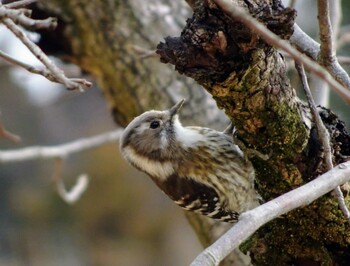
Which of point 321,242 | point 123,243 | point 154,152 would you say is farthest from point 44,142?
point 321,242

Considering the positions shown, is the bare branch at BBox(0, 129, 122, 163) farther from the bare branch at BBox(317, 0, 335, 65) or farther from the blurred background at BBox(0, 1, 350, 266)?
the blurred background at BBox(0, 1, 350, 266)

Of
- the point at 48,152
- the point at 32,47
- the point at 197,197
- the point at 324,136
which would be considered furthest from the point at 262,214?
the point at 48,152

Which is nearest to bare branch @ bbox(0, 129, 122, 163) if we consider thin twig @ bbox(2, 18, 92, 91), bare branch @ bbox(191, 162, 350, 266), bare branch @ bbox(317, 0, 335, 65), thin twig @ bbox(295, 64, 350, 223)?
thin twig @ bbox(2, 18, 92, 91)

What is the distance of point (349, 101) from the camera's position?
4.79ft

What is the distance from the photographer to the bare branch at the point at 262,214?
1.50 m

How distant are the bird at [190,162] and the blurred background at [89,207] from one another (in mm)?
5067

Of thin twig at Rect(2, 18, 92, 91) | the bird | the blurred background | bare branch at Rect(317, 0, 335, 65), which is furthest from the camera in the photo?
the blurred background

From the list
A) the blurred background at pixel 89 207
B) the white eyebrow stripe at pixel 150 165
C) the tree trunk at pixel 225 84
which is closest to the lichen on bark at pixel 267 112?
the tree trunk at pixel 225 84

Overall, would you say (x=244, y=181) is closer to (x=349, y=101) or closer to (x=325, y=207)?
(x=325, y=207)

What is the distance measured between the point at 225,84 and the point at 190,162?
1.15 m

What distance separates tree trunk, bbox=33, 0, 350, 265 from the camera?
79.4 inches

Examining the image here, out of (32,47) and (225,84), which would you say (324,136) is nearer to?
(225,84)

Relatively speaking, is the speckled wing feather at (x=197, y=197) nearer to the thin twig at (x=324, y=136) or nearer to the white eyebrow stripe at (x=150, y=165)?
the white eyebrow stripe at (x=150, y=165)

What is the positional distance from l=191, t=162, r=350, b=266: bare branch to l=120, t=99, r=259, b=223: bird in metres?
1.24
